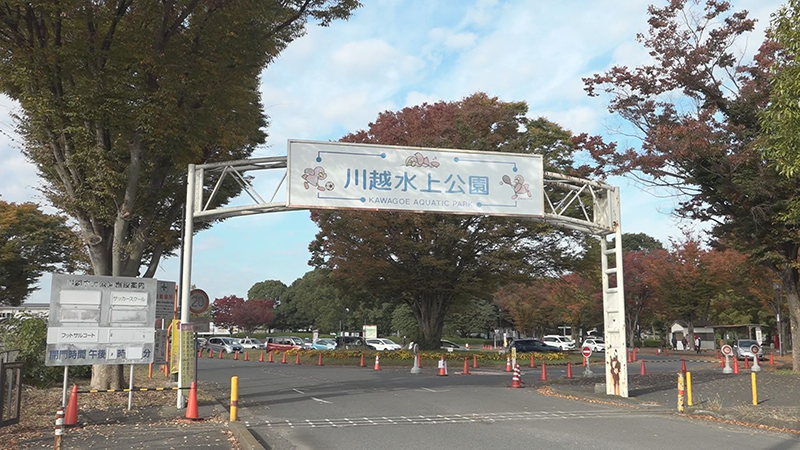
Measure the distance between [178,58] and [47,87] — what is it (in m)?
2.93

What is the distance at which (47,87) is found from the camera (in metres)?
14.0

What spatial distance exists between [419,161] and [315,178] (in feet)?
8.17

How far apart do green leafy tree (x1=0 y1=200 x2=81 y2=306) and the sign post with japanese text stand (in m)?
29.3

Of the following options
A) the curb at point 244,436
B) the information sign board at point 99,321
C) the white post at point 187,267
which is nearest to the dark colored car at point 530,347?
the white post at point 187,267

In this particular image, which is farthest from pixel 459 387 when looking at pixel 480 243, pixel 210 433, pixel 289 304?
pixel 289 304

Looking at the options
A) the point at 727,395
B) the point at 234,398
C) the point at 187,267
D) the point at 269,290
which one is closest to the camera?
the point at 234,398

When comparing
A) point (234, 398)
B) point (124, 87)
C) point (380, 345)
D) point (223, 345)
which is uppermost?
point (124, 87)

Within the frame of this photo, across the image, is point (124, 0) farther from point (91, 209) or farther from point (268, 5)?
point (91, 209)

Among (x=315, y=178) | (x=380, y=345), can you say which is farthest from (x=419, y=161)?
(x=380, y=345)

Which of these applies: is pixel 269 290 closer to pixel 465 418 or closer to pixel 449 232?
pixel 449 232

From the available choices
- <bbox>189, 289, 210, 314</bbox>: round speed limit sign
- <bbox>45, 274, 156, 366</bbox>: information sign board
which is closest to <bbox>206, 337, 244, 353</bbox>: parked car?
<bbox>189, 289, 210, 314</bbox>: round speed limit sign

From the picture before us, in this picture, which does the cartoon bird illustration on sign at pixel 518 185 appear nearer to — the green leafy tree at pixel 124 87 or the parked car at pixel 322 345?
the green leafy tree at pixel 124 87

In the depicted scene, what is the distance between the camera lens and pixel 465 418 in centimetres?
1245

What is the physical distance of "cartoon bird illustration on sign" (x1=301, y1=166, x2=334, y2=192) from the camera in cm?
1427
